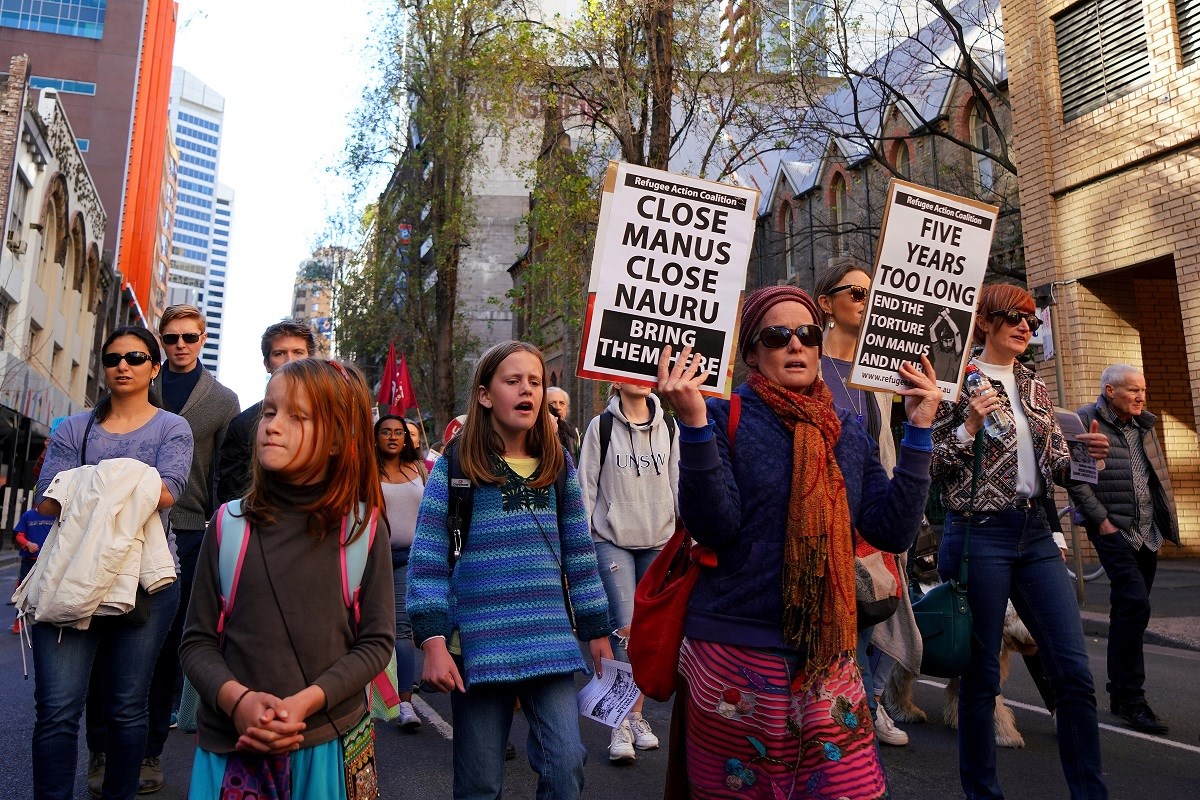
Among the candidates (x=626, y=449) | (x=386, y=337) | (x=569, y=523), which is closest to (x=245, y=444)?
(x=626, y=449)

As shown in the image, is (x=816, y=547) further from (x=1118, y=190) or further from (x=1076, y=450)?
(x=1118, y=190)

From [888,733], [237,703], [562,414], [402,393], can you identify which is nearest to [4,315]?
[402,393]

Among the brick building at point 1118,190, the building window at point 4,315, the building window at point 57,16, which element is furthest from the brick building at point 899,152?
the building window at point 57,16

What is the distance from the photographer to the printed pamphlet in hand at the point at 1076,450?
5285 millimetres

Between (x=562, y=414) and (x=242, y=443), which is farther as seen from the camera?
(x=562, y=414)

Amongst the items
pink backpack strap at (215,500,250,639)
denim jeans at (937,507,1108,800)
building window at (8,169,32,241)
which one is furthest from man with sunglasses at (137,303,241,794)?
building window at (8,169,32,241)

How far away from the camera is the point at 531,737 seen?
3336mm

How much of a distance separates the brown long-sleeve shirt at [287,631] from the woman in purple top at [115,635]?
155 centimetres

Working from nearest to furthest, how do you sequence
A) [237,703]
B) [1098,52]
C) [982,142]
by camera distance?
[237,703]
[1098,52]
[982,142]

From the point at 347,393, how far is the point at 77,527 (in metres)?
1.69

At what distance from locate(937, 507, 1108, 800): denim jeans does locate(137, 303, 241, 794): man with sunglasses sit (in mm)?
3772

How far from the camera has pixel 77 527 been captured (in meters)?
3.88

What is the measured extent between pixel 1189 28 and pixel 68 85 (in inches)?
2270

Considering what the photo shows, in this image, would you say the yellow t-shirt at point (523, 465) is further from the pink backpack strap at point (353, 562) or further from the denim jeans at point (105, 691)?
the denim jeans at point (105, 691)
